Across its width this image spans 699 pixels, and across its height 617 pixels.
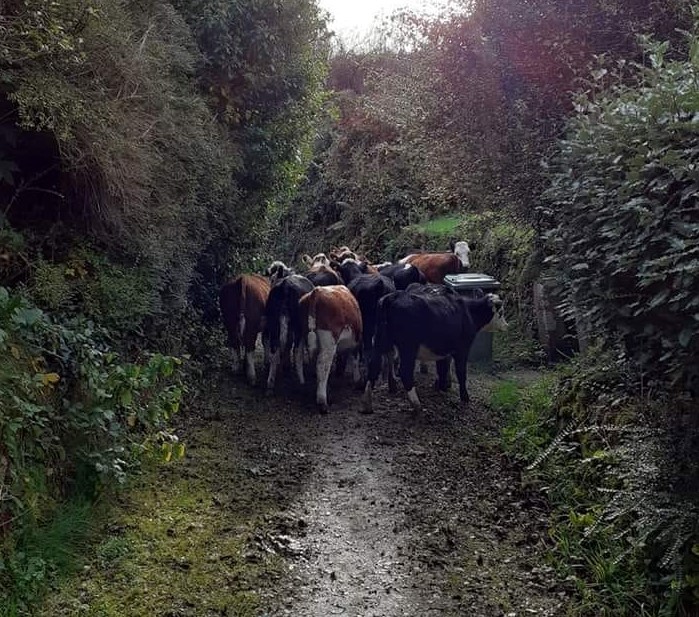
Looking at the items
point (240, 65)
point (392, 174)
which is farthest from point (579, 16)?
point (392, 174)

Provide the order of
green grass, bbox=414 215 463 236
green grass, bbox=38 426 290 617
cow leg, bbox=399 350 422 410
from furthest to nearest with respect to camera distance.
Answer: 1. green grass, bbox=414 215 463 236
2. cow leg, bbox=399 350 422 410
3. green grass, bbox=38 426 290 617

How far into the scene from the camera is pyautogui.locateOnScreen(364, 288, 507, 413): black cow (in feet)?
29.5

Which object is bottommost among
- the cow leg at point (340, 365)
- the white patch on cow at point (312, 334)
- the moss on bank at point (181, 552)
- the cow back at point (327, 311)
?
the moss on bank at point (181, 552)

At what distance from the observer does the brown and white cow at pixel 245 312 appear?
34.1ft

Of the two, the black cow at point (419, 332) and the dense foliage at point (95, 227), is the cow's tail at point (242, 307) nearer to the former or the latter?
the dense foliage at point (95, 227)

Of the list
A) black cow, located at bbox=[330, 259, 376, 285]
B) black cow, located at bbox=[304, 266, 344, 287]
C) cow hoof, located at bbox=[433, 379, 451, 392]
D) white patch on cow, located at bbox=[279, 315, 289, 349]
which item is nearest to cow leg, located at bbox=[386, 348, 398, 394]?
cow hoof, located at bbox=[433, 379, 451, 392]

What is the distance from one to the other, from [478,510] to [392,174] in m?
18.5

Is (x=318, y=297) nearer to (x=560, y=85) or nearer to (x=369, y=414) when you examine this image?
(x=369, y=414)

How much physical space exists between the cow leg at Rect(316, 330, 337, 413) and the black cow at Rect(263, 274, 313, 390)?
0.75 metres

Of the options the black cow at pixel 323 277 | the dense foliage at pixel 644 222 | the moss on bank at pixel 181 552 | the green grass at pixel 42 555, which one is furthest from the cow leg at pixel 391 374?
the green grass at pixel 42 555

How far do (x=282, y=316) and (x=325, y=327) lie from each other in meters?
1.04

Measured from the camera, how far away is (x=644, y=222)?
4250 mm

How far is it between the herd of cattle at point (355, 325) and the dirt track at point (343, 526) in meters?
1.01

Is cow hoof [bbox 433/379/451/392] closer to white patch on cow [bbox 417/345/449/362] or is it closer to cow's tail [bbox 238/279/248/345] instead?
white patch on cow [bbox 417/345/449/362]
